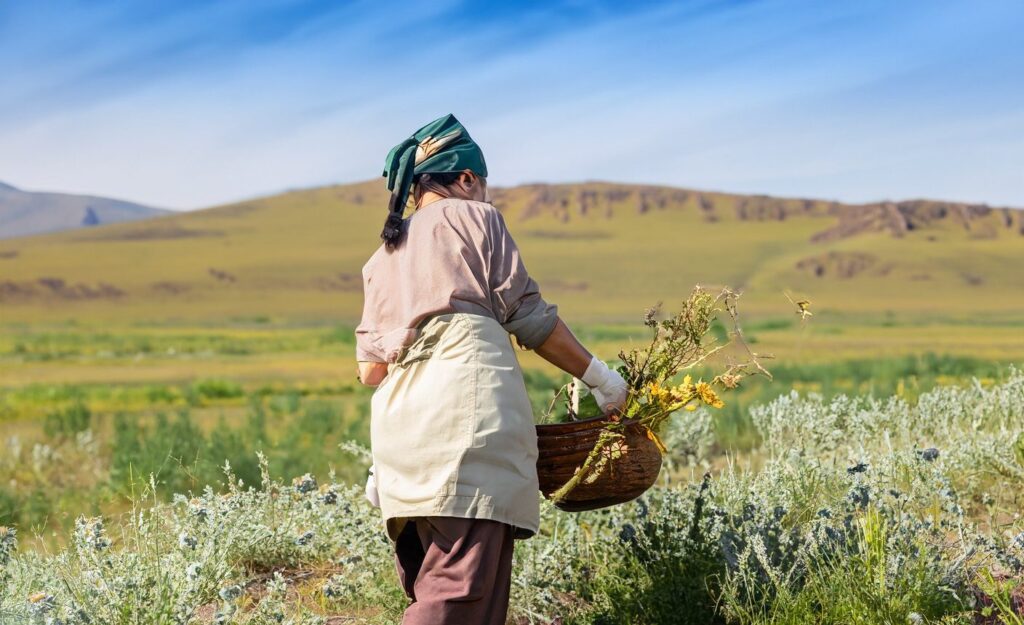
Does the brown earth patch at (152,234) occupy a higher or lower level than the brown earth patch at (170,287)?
higher

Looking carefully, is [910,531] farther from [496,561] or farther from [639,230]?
[639,230]

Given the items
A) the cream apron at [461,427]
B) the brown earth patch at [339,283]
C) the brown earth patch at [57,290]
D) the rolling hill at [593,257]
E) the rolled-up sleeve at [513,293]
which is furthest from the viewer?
the brown earth patch at [339,283]

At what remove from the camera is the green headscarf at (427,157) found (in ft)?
10.7

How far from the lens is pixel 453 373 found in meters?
3.06

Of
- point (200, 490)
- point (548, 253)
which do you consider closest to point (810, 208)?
point (548, 253)

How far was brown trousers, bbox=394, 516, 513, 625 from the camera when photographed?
3.12 metres

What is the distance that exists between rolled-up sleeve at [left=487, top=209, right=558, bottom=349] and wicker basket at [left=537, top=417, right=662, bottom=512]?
0.36 meters

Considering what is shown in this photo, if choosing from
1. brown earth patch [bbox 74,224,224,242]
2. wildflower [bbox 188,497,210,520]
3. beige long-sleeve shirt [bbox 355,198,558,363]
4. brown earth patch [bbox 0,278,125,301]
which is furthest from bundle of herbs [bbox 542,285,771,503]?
brown earth patch [bbox 74,224,224,242]

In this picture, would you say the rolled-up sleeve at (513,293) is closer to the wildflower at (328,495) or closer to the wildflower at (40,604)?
the wildflower at (328,495)

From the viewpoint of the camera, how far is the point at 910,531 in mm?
4027

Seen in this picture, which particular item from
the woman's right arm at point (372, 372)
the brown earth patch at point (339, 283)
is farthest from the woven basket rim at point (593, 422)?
the brown earth patch at point (339, 283)

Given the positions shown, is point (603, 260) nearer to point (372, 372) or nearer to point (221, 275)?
point (221, 275)

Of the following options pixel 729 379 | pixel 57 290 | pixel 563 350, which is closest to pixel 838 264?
pixel 57 290

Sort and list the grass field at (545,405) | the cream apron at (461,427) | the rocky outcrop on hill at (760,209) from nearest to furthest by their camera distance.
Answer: the cream apron at (461,427) < the grass field at (545,405) < the rocky outcrop on hill at (760,209)
